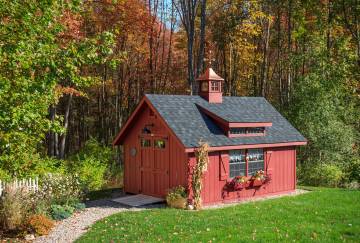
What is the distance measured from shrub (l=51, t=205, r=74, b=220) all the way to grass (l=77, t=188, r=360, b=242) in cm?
173

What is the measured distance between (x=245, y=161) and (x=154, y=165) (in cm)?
377

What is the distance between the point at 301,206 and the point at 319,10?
19.9m

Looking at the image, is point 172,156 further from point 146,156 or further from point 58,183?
point 58,183

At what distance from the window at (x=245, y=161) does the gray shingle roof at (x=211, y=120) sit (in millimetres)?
483

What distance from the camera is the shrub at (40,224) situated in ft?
43.7

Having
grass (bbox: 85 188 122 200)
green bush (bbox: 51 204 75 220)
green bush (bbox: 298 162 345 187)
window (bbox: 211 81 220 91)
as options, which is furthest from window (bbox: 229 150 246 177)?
green bush (bbox: 298 162 345 187)

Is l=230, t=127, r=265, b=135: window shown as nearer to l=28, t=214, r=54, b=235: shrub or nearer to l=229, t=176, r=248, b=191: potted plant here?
l=229, t=176, r=248, b=191: potted plant

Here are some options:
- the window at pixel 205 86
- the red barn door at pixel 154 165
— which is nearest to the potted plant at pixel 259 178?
the red barn door at pixel 154 165

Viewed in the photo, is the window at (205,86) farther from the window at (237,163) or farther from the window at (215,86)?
the window at (237,163)

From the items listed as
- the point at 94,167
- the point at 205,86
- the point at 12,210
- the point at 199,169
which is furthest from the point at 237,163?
the point at 12,210

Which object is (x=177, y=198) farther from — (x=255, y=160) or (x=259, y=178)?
(x=255, y=160)

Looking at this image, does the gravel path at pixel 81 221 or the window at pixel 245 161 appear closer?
the gravel path at pixel 81 221

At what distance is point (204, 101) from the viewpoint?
64.6 ft

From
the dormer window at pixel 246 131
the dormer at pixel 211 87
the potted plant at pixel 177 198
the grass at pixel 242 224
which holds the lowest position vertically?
the grass at pixel 242 224
